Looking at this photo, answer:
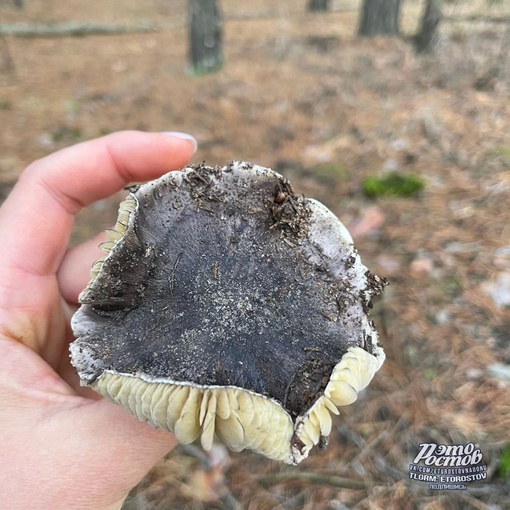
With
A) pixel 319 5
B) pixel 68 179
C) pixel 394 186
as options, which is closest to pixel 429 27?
pixel 394 186

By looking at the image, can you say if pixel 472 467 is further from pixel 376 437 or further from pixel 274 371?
pixel 274 371

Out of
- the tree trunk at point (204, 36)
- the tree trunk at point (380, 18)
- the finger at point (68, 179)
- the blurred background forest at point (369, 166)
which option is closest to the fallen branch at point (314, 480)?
the blurred background forest at point (369, 166)

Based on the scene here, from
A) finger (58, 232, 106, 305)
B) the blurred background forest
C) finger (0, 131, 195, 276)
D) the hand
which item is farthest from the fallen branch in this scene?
finger (0, 131, 195, 276)

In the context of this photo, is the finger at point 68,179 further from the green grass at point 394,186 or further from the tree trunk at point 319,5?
the tree trunk at point 319,5

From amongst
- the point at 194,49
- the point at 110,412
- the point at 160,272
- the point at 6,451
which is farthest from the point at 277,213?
A: the point at 194,49

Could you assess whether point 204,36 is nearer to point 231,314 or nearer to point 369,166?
point 369,166

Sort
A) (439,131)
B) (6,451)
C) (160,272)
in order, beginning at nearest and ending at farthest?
(6,451) → (160,272) → (439,131)
